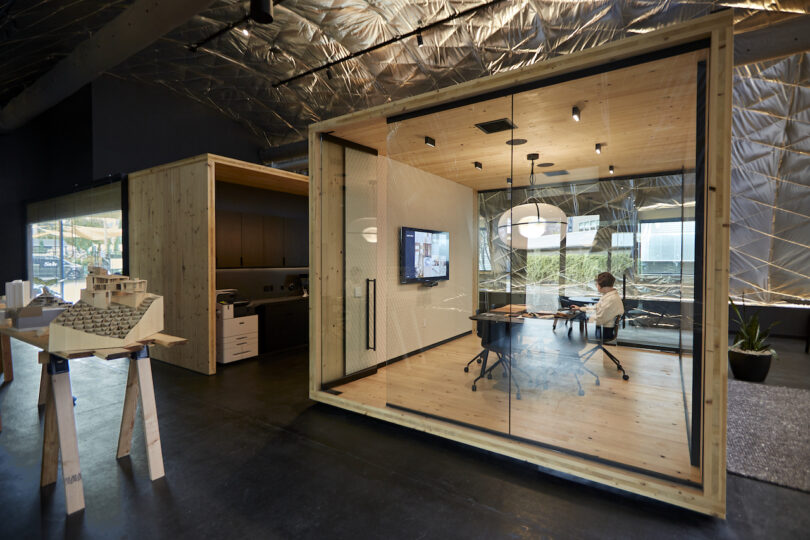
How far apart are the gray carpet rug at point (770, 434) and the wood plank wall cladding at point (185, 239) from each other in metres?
4.89

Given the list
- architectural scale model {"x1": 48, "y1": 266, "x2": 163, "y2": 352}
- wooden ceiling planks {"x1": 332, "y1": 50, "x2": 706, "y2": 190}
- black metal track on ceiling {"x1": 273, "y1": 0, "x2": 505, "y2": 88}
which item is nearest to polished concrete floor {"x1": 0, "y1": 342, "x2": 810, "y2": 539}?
architectural scale model {"x1": 48, "y1": 266, "x2": 163, "y2": 352}

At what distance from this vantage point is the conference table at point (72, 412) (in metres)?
2.04

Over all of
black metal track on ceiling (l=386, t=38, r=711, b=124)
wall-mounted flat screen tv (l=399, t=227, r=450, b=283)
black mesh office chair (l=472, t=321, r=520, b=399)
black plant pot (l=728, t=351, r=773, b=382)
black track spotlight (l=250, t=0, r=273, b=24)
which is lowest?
black plant pot (l=728, t=351, r=773, b=382)

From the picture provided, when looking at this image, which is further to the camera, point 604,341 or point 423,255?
point 423,255

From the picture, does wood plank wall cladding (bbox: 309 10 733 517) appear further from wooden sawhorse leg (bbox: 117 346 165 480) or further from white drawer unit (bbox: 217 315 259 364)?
white drawer unit (bbox: 217 315 259 364)

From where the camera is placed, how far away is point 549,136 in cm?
266

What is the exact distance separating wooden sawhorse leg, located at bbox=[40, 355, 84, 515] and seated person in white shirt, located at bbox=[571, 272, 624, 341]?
3.10 m

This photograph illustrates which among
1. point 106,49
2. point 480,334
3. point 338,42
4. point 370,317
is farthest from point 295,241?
point 480,334

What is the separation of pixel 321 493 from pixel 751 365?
437 cm

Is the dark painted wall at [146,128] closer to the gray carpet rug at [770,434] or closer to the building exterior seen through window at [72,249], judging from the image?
the building exterior seen through window at [72,249]

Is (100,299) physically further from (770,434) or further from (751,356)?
(751,356)

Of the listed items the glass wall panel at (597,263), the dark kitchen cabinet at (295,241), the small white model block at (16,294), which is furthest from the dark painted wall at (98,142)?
the glass wall panel at (597,263)

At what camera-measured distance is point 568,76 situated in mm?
2377

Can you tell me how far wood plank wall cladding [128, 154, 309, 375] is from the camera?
444 centimetres
